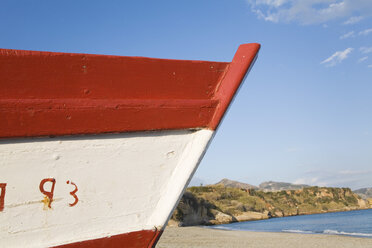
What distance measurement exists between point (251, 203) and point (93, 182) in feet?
258

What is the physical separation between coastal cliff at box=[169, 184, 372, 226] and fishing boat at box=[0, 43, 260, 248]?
3527cm

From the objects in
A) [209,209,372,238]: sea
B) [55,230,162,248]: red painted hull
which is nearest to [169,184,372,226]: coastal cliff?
[209,209,372,238]: sea

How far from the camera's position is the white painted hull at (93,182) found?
1.65 metres

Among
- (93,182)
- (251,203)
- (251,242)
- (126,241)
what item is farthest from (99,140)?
(251,203)

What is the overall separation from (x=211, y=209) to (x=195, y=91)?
5215 centimetres

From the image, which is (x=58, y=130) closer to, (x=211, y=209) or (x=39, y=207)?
(x=39, y=207)

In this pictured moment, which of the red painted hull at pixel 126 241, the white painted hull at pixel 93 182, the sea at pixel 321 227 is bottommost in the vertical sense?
the sea at pixel 321 227

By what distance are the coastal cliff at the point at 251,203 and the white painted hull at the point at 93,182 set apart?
3526cm

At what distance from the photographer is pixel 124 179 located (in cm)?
184

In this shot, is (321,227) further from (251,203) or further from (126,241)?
(126,241)

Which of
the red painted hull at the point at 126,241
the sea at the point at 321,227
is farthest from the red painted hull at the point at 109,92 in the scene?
the sea at the point at 321,227

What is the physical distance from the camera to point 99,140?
5.96 ft

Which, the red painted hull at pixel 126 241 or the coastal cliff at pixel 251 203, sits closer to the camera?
the red painted hull at pixel 126 241

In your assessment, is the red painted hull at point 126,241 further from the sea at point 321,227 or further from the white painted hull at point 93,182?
the sea at point 321,227
